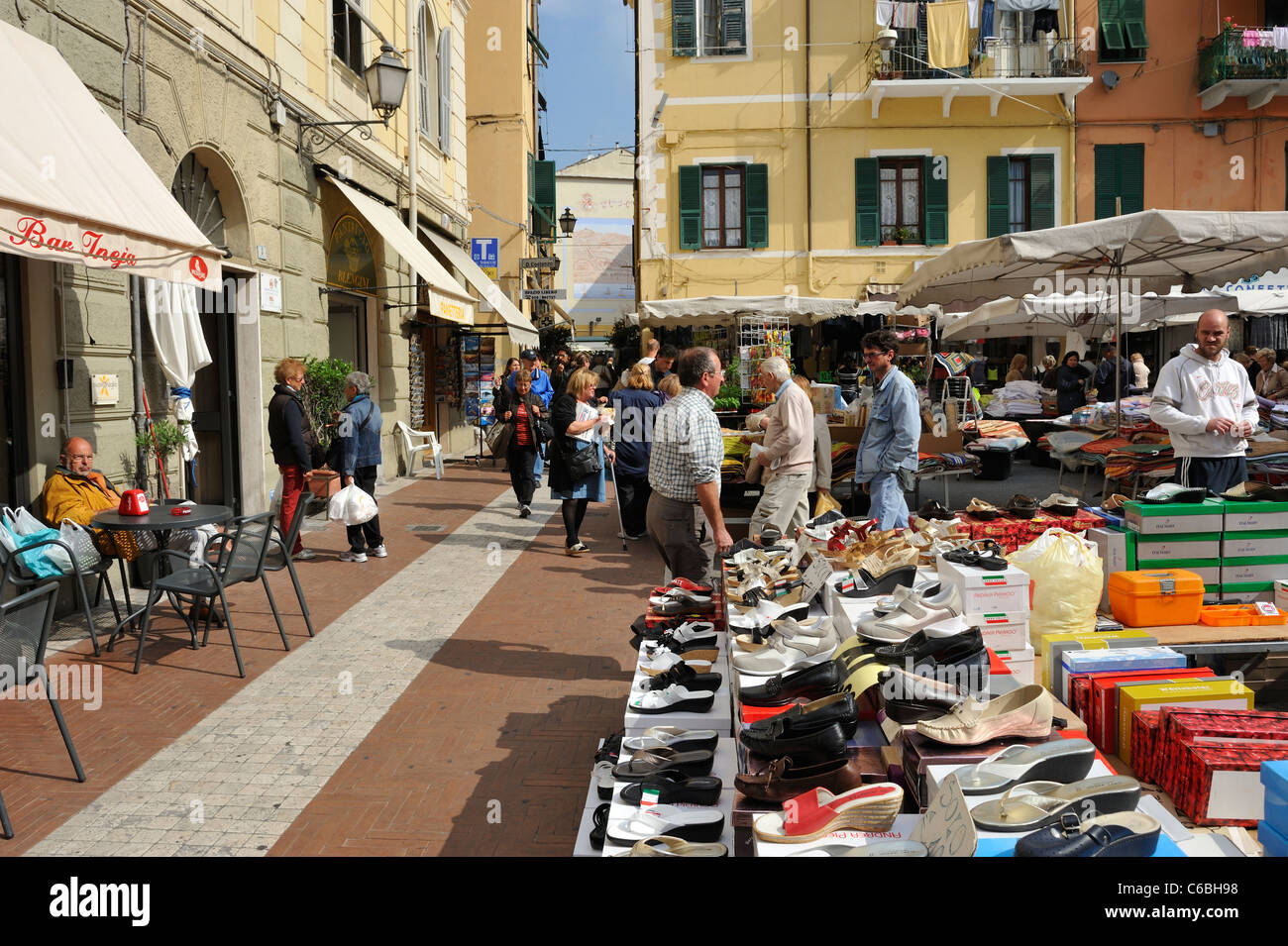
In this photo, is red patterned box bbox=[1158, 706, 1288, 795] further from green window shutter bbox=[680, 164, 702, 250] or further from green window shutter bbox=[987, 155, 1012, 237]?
A: green window shutter bbox=[987, 155, 1012, 237]

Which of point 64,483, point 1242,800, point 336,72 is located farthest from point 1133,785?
point 336,72

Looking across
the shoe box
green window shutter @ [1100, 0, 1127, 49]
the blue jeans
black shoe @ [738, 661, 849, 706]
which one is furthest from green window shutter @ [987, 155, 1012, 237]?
black shoe @ [738, 661, 849, 706]

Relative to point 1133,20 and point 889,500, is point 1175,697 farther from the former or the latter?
point 1133,20

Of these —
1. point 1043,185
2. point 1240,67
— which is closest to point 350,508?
point 1043,185

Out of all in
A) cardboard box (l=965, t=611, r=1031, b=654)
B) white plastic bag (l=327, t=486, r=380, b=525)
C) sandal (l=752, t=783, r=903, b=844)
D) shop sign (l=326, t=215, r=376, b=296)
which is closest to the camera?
sandal (l=752, t=783, r=903, b=844)

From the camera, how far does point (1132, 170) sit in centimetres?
2066

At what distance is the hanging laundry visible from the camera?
20.4 meters

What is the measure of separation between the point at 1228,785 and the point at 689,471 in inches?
130

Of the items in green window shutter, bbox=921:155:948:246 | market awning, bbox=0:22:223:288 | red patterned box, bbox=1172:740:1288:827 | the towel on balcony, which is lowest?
red patterned box, bbox=1172:740:1288:827

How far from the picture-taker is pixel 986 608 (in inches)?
129

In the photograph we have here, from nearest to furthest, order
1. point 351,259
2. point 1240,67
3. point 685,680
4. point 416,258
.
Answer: point 685,680
point 416,258
point 351,259
point 1240,67

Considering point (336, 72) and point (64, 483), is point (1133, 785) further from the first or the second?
point (336, 72)

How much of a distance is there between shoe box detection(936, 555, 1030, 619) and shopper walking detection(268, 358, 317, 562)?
6.40 meters

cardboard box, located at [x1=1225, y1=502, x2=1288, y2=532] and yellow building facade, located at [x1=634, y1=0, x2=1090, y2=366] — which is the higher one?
yellow building facade, located at [x1=634, y1=0, x2=1090, y2=366]
